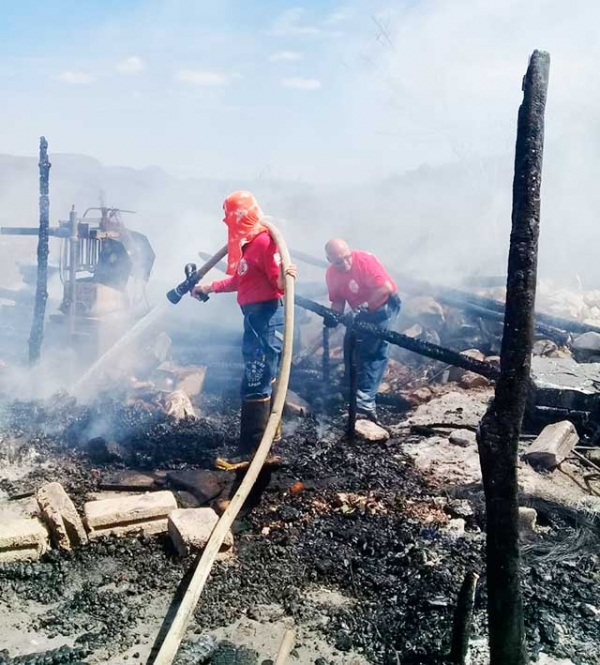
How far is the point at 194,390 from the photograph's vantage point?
8594 mm

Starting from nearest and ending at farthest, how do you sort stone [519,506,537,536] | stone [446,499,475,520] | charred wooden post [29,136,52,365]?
stone [519,506,537,536] → stone [446,499,475,520] → charred wooden post [29,136,52,365]

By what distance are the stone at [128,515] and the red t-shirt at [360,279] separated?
13.7 ft

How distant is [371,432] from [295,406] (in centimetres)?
119

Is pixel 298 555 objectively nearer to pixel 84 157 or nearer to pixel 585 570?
pixel 585 570

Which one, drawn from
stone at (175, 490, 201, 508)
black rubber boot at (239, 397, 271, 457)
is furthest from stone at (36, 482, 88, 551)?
black rubber boot at (239, 397, 271, 457)

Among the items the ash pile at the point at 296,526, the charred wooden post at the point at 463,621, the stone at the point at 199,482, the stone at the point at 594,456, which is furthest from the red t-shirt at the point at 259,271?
the stone at the point at 594,456

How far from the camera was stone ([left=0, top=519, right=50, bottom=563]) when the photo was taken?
4098 millimetres

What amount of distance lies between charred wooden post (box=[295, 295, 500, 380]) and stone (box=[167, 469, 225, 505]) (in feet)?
6.72

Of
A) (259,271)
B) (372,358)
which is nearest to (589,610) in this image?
(259,271)

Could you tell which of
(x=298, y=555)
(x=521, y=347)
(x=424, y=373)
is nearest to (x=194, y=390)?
(x=424, y=373)

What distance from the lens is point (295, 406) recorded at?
741 cm

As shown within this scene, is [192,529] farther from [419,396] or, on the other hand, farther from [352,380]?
[419,396]

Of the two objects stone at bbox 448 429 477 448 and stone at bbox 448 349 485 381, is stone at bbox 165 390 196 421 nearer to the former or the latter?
stone at bbox 448 429 477 448

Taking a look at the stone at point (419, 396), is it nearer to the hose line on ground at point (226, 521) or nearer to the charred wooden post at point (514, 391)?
the hose line on ground at point (226, 521)
